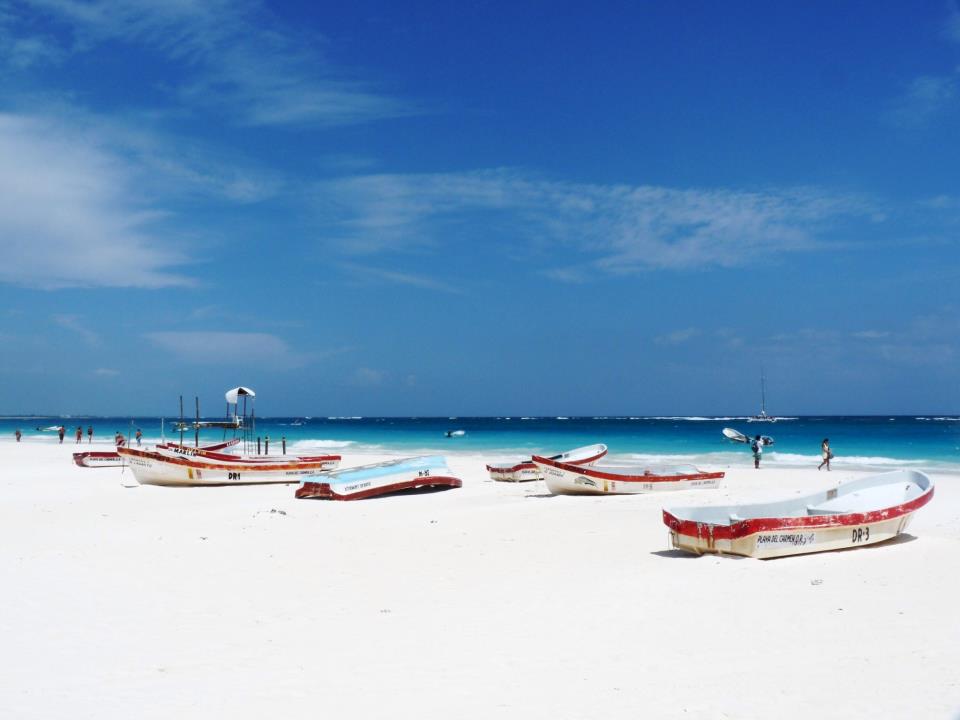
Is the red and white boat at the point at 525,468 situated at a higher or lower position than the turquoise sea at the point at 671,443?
higher

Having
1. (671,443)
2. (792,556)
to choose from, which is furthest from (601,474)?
(671,443)

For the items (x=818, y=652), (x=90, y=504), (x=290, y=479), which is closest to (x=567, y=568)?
(x=818, y=652)

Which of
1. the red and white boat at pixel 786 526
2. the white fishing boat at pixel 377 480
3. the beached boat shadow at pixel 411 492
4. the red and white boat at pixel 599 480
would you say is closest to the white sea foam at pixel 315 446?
the beached boat shadow at pixel 411 492

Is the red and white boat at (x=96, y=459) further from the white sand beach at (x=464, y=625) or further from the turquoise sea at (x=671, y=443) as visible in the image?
the white sand beach at (x=464, y=625)

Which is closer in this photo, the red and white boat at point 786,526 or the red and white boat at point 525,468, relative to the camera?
the red and white boat at point 786,526

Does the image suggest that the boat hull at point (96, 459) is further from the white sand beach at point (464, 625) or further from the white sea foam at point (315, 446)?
the white sea foam at point (315, 446)

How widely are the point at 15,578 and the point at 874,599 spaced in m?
10.4

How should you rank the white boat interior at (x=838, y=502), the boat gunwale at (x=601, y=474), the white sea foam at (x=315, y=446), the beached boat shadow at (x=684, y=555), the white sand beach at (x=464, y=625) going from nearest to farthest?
the white sand beach at (x=464, y=625) < the beached boat shadow at (x=684, y=555) < the white boat interior at (x=838, y=502) < the boat gunwale at (x=601, y=474) < the white sea foam at (x=315, y=446)

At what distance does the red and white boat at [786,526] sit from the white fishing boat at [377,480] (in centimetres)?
1007

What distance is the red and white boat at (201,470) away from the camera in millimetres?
24531

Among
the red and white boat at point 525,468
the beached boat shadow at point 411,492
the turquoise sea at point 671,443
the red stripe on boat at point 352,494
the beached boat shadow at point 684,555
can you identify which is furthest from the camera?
the turquoise sea at point 671,443

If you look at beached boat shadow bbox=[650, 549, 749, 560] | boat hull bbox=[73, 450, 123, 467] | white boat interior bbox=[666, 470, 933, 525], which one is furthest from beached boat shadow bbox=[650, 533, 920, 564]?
boat hull bbox=[73, 450, 123, 467]

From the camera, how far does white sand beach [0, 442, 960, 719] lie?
19.7 ft

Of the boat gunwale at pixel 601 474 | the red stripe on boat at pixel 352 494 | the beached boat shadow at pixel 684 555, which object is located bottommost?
the beached boat shadow at pixel 684 555
